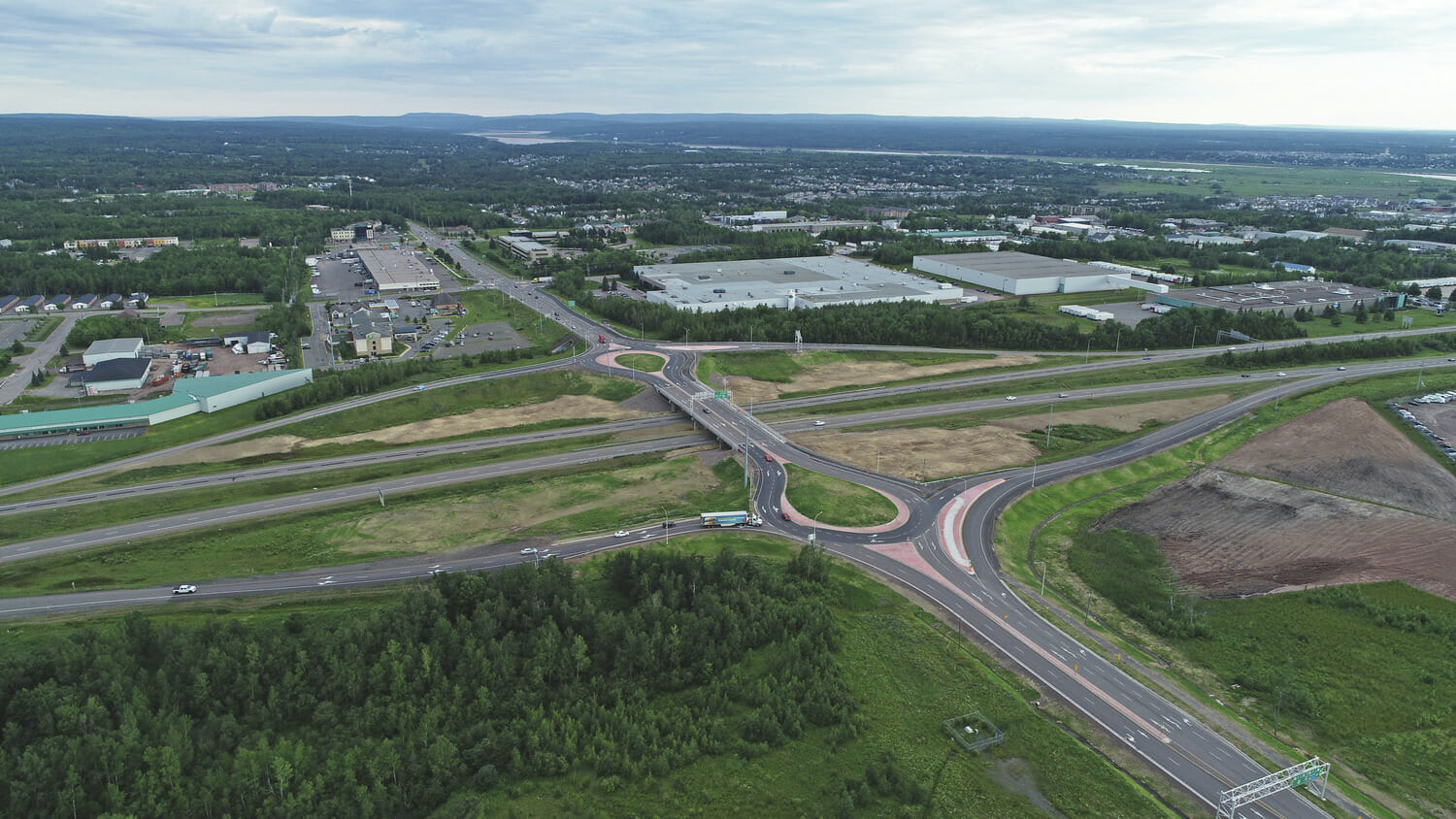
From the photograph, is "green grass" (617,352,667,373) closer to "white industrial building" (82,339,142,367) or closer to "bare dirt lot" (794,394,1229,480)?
"bare dirt lot" (794,394,1229,480)

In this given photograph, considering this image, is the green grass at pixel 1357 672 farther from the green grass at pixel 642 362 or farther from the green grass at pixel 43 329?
the green grass at pixel 43 329

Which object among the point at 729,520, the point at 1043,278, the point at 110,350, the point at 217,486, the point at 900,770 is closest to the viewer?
the point at 900,770

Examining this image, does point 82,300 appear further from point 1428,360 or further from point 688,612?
point 1428,360

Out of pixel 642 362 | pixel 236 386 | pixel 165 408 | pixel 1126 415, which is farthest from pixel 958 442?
pixel 165 408

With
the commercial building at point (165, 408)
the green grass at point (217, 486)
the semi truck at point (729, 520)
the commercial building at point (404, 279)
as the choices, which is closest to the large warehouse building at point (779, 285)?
the commercial building at point (404, 279)

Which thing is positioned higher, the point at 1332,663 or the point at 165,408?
the point at 165,408

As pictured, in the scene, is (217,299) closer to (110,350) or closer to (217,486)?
(110,350)
